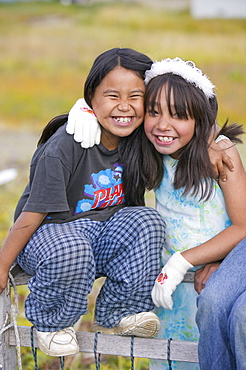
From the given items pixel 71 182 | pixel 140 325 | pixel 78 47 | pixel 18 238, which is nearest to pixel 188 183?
pixel 71 182

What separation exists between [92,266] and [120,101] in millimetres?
596

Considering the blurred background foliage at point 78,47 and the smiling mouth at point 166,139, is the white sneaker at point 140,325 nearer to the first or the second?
the smiling mouth at point 166,139

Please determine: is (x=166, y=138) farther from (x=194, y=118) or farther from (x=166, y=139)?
(x=194, y=118)

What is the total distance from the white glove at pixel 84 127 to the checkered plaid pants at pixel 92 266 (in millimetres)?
290

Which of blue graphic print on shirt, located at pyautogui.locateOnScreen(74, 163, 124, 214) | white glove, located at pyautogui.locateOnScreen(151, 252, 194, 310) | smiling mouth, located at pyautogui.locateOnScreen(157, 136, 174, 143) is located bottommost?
white glove, located at pyautogui.locateOnScreen(151, 252, 194, 310)

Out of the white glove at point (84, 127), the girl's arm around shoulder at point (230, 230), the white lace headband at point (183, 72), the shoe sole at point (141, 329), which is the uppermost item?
the white lace headband at point (183, 72)

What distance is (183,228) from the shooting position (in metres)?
2.14

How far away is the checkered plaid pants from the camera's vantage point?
6.13 feet

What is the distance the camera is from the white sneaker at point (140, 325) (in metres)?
1.99

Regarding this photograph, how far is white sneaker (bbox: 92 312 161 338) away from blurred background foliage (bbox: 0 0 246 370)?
19.0 ft

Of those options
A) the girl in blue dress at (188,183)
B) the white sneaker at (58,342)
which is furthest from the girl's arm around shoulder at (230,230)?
the white sneaker at (58,342)

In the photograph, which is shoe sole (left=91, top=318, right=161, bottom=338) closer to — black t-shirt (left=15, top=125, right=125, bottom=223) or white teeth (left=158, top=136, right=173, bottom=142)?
black t-shirt (left=15, top=125, right=125, bottom=223)

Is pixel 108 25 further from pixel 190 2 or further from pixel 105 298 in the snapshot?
pixel 105 298

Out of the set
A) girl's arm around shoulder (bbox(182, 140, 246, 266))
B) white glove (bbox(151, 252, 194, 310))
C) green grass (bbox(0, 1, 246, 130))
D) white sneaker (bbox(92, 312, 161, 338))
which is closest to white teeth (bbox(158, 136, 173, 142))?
girl's arm around shoulder (bbox(182, 140, 246, 266))
